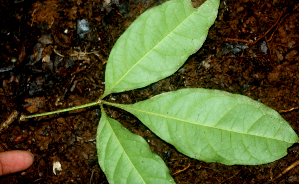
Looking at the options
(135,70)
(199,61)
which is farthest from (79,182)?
(199,61)

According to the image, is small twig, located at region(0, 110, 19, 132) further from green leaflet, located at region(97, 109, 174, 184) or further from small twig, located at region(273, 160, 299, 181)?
small twig, located at region(273, 160, 299, 181)

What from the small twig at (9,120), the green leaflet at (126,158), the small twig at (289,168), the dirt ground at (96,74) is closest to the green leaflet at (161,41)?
the dirt ground at (96,74)

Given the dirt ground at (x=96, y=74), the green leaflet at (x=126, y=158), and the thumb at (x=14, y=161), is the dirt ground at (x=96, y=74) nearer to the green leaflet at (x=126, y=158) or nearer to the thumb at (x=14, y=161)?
the thumb at (x=14, y=161)

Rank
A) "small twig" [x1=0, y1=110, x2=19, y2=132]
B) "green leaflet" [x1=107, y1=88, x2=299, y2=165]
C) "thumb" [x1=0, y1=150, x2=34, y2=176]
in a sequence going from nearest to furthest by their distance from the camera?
"green leaflet" [x1=107, y1=88, x2=299, y2=165] < "thumb" [x1=0, y1=150, x2=34, y2=176] < "small twig" [x1=0, y1=110, x2=19, y2=132]

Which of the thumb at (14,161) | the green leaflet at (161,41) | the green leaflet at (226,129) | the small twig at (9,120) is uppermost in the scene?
the green leaflet at (161,41)

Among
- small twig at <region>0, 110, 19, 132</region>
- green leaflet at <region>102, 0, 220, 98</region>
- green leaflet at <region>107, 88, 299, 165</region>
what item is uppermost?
green leaflet at <region>102, 0, 220, 98</region>

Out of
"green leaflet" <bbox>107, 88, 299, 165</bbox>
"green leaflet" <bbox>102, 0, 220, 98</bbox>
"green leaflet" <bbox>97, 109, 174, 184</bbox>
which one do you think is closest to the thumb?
"green leaflet" <bbox>97, 109, 174, 184</bbox>
